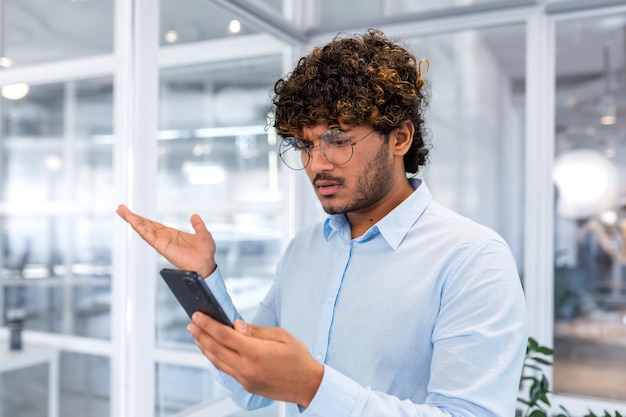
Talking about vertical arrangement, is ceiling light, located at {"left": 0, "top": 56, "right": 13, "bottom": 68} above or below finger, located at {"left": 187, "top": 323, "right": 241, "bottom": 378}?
above

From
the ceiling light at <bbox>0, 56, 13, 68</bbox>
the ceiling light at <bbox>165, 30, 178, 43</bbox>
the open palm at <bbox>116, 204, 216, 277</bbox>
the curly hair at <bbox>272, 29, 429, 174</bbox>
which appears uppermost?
the ceiling light at <bbox>165, 30, 178, 43</bbox>

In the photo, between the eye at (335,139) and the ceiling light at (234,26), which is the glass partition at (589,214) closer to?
the ceiling light at (234,26)

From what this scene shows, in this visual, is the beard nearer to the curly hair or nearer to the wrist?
the curly hair

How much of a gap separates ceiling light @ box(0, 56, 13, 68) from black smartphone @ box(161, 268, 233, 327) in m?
1.23

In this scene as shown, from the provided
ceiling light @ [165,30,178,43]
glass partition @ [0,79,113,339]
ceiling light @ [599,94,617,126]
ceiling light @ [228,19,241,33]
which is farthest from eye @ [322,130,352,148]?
ceiling light @ [599,94,617,126]

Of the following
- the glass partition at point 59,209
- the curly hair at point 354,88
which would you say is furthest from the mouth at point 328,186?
the glass partition at point 59,209

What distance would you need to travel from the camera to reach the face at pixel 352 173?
3.50ft

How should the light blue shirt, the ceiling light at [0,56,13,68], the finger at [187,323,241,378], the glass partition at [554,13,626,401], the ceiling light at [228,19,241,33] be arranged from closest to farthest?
the finger at [187,323,241,378], the light blue shirt, the ceiling light at [0,56,13,68], the ceiling light at [228,19,241,33], the glass partition at [554,13,626,401]

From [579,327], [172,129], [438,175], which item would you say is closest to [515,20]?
[438,175]

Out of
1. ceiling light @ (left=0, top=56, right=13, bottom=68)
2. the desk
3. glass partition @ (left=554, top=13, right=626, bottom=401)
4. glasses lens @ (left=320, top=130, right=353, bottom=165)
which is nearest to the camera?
glasses lens @ (left=320, top=130, right=353, bottom=165)

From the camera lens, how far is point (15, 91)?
73.1 inches

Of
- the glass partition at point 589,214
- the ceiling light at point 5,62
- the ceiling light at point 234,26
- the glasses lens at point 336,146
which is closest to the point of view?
the glasses lens at point 336,146

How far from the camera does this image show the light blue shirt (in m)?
0.89

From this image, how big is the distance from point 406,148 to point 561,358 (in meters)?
1.80
